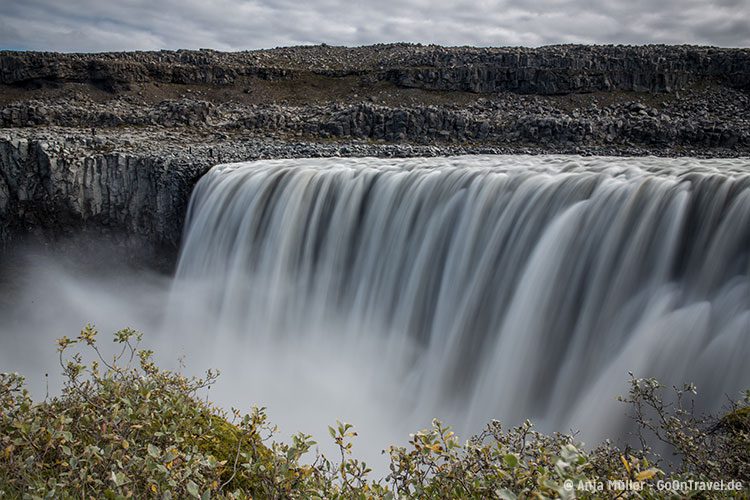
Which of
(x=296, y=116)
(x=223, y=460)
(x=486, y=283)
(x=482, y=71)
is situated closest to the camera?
(x=223, y=460)

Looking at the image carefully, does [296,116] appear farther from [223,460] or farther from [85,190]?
[223,460]

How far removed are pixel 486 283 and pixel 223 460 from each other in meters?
7.03

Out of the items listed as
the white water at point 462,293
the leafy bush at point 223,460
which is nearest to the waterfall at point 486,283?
the white water at point 462,293

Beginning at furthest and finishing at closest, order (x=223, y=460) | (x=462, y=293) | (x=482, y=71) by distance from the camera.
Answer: (x=482, y=71), (x=462, y=293), (x=223, y=460)

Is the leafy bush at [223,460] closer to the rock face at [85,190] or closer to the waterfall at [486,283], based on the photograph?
the waterfall at [486,283]

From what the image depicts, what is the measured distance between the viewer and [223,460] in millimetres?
2971

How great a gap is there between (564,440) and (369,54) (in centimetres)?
5917

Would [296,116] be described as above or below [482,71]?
below

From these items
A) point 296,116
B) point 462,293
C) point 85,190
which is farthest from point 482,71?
point 462,293

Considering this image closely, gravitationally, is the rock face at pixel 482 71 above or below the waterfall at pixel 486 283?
above

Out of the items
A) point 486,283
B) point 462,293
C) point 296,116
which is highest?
point 296,116

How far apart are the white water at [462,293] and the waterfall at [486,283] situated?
31 millimetres

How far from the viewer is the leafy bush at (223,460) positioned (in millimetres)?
2350

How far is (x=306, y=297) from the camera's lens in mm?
12031
